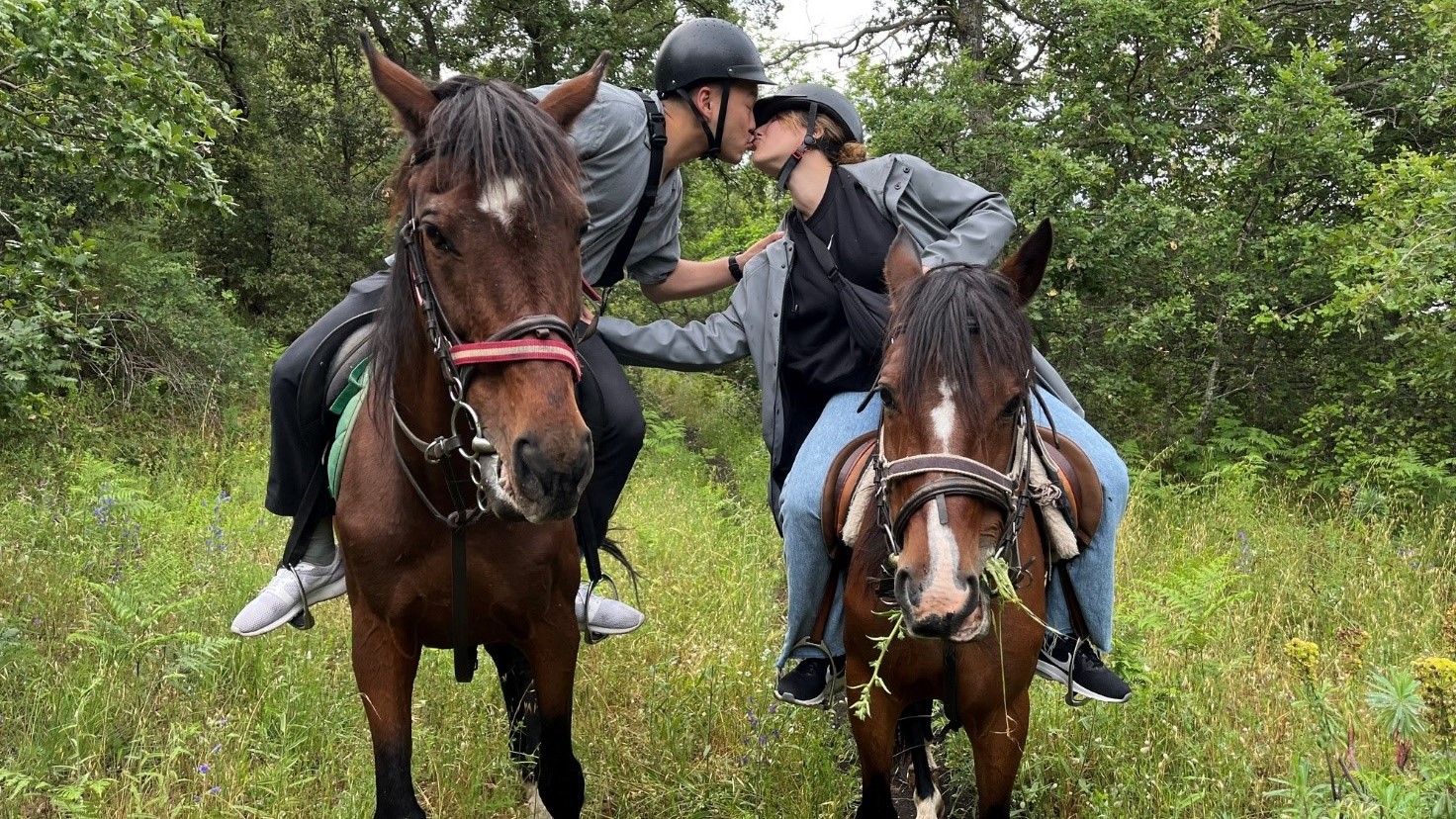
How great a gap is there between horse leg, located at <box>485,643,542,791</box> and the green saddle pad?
112 centimetres

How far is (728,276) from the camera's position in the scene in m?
4.75

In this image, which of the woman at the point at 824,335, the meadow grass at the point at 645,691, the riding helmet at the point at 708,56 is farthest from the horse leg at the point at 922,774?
the riding helmet at the point at 708,56

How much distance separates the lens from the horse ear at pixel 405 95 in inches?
103

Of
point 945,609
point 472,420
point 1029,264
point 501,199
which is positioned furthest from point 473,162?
point 1029,264

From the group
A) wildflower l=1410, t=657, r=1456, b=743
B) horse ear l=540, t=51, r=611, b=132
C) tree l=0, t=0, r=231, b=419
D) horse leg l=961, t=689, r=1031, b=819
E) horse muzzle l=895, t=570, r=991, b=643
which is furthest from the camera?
tree l=0, t=0, r=231, b=419

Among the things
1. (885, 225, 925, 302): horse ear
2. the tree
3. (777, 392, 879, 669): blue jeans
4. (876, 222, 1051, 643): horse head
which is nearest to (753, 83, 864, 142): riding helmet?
(885, 225, 925, 302): horse ear

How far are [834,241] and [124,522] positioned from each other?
5.54 metres

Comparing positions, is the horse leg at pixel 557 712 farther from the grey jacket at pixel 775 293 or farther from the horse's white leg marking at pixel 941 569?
the horse's white leg marking at pixel 941 569

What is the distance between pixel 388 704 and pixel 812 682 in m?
1.60

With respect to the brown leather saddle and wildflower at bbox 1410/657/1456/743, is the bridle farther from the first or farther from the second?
wildflower at bbox 1410/657/1456/743

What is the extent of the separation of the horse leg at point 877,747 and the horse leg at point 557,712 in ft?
3.37

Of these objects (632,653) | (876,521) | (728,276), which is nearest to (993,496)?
(876,521)

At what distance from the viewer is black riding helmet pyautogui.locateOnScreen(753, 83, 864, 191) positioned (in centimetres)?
409

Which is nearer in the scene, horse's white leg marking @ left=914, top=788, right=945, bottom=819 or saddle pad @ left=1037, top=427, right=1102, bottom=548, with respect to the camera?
saddle pad @ left=1037, top=427, right=1102, bottom=548
